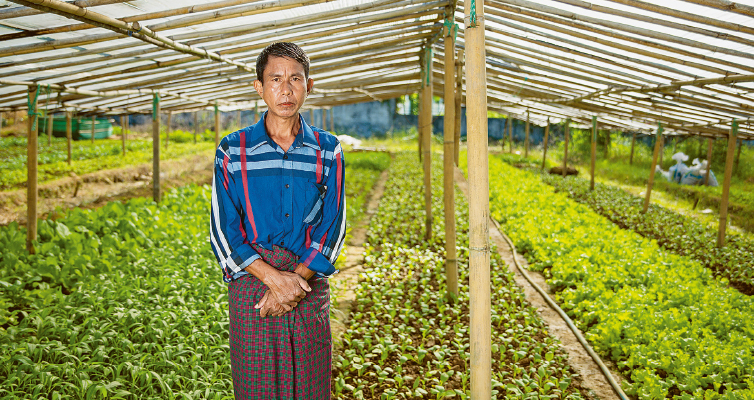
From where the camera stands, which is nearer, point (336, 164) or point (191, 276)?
point (336, 164)

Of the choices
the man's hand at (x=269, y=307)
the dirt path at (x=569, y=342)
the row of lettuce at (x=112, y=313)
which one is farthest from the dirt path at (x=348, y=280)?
the man's hand at (x=269, y=307)

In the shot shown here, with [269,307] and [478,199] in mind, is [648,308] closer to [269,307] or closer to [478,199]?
[478,199]

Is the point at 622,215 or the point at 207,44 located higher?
the point at 207,44

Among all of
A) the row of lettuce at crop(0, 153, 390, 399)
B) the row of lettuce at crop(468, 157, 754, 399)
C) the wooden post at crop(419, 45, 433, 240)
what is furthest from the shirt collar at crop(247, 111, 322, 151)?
the wooden post at crop(419, 45, 433, 240)

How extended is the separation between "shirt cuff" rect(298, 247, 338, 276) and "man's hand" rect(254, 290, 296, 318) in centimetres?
18

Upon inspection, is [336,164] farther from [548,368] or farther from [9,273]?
[9,273]

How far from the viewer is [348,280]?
6.20 m

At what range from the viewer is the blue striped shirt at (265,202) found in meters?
1.94

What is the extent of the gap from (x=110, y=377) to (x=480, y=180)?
2.94 m

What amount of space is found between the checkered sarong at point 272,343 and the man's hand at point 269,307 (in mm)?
37

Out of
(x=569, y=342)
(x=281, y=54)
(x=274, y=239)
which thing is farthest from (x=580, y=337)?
(x=281, y=54)

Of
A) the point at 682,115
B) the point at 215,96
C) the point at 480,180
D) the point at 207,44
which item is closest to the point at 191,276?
the point at 207,44

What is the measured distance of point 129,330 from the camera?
13.0 ft

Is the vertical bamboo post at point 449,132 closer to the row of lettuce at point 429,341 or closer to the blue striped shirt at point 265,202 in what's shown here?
the row of lettuce at point 429,341
